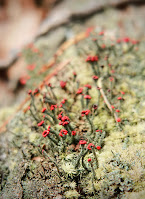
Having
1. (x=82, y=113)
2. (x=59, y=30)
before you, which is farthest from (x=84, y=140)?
(x=59, y=30)

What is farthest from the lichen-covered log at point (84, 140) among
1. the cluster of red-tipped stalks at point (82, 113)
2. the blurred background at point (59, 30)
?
the blurred background at point (59, 30)

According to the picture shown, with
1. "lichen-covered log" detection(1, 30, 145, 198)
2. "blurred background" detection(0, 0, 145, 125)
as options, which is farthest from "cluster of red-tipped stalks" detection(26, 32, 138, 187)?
"blurred background" detection(0, 0, 145, 125)

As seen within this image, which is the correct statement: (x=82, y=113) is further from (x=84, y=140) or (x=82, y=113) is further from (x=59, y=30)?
(x=59, y=30)

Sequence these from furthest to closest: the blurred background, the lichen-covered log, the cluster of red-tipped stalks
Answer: the blurred background, the cluster of red-tipped stalks, the lichen-covered log

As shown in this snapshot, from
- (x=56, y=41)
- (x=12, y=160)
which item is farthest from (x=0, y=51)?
(x=12, y=160)

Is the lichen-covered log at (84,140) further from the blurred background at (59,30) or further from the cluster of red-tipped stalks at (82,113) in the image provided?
the blurred background at (59,30)

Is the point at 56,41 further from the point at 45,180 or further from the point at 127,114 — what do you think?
the point at 45,180

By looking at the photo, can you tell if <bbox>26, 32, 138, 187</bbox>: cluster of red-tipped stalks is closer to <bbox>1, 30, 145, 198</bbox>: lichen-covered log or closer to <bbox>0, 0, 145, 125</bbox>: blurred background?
<bbox>1, 30, 145, 198</bbox>: lichen-covered log

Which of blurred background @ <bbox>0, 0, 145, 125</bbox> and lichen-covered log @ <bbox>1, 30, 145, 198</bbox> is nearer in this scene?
lichen-covered log @ <bbox>1, 30, 145, 198</bbox>
